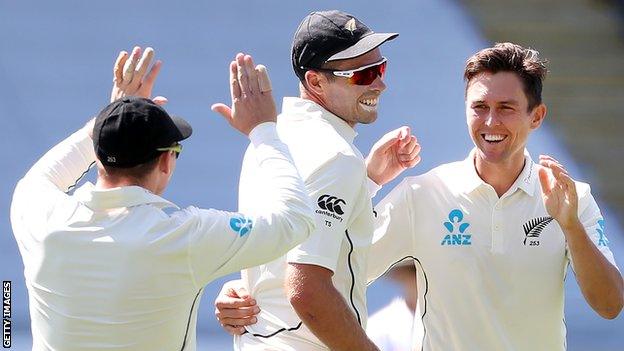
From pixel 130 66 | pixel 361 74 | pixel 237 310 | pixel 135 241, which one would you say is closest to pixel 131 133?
pixel 135 241

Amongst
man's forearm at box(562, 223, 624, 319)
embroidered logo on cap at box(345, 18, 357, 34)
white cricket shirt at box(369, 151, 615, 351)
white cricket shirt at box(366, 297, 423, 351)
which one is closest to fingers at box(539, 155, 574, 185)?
man's forearm at box(562, 223, 624, 319)

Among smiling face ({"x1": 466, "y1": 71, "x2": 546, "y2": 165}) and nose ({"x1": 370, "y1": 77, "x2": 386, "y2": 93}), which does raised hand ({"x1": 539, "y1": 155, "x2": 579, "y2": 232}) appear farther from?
nose ({"x1": 370, "y1": 77, "x2": 386, "y2": 93})

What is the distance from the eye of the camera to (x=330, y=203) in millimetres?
2531

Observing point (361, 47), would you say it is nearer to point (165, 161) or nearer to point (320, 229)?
point (320, 229)

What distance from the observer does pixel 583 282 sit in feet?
9.35

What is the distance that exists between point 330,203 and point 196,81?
2.90m

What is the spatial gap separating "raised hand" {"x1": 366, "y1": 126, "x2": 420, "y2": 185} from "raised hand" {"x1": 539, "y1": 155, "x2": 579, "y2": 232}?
405 mm

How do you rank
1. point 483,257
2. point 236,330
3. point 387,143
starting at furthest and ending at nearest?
point 387,143 < point 483,257 < point 236,330

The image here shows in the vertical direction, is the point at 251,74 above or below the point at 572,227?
above

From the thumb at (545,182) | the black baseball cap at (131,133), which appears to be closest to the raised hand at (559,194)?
the thumb at (545,182)

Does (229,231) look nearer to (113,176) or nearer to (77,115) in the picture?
(113,176)

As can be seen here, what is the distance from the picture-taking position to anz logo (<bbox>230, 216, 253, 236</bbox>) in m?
2.25

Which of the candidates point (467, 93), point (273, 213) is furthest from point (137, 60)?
point (467, 93)

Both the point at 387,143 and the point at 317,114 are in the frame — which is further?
the point at 387,143
